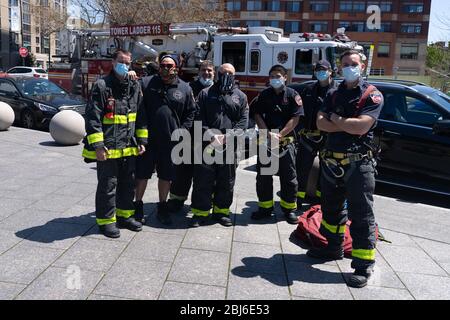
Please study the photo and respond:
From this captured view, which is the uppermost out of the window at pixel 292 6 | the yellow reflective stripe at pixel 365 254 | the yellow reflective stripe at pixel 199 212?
the window at pixel 292 6

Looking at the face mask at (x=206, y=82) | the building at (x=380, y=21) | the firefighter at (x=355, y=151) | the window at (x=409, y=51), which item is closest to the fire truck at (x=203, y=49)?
the face mask at (x=206, y=82)

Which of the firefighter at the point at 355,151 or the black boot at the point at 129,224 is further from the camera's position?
the black boot at the point at 129,224

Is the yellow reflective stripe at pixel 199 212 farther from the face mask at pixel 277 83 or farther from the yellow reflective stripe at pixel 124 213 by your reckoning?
the face mask at pixel 277 83

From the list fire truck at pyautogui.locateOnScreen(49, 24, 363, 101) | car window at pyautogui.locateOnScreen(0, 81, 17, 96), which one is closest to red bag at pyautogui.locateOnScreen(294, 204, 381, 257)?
fire truck at pyautogui.locateOnScreen(49, 24, 363, 101)

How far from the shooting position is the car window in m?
11.6

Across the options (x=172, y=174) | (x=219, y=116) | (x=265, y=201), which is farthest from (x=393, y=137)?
(x=172, y=174)

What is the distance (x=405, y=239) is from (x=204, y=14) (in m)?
26.9

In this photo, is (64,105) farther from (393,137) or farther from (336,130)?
(336,130)

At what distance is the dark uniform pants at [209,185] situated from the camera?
16.2 feet

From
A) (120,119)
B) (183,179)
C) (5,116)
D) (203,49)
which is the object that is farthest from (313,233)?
(203,49)

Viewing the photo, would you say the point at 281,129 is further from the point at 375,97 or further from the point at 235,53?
the point at 235,53

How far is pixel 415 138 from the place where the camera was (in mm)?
6480

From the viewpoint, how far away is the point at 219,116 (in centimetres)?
487

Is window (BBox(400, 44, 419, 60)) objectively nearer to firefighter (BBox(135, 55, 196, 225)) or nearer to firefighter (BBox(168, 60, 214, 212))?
firefighter (BBox(168, 60, 214, 212))
